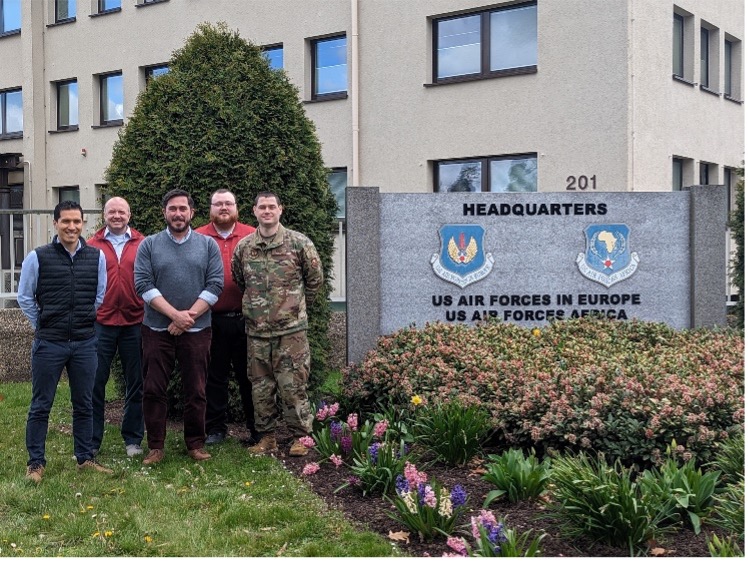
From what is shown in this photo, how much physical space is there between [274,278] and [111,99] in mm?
17295

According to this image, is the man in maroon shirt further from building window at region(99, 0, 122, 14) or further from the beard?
building window at region(99, 0, 122, 14)

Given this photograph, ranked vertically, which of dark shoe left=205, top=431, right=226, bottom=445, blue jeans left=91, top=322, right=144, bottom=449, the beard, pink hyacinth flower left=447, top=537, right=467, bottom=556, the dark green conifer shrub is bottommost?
dark shoe left=205, top=431, right=226, bottom=445

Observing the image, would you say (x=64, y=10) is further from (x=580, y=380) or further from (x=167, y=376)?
(x=580, y=380)

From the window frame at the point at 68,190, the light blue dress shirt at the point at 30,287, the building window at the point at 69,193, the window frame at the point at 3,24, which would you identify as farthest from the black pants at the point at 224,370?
the window frame at the point at 3,24

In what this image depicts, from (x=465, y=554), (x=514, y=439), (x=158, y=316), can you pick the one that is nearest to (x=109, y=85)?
(x=158, y=316)

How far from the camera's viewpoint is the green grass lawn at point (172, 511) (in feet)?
16.1

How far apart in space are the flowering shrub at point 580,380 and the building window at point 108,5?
16.1 meters

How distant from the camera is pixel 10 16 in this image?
24516 millimetres

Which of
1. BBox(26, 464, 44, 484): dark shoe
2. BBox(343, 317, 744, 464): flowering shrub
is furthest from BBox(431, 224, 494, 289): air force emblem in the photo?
BBox(26, 464, 44, 484): dark shoe

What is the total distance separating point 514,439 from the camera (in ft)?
20.9

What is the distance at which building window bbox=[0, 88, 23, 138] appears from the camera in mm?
24781

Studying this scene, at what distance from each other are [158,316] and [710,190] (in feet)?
19.8

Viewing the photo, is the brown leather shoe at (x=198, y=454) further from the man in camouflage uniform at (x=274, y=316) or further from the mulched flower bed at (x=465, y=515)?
the mulched flower bed at (x=465, y=515)

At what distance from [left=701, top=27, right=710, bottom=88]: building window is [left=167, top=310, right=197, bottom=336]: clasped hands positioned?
A: 14.1 metres
